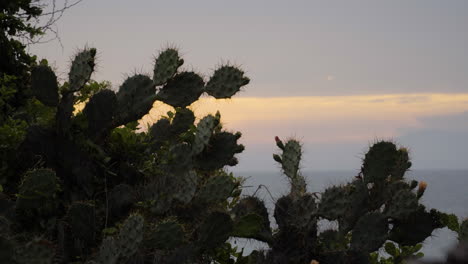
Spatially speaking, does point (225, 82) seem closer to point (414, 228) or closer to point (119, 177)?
point (119, 177)

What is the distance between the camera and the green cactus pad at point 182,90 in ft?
22.9

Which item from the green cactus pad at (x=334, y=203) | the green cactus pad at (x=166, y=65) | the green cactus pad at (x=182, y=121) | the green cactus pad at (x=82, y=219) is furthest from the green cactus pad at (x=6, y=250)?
the green cactus pad at (x=334, y=203)

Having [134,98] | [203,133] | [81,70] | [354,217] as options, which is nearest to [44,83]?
[81,70]

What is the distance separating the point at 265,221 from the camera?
7312 mm

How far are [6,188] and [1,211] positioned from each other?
0.62 metres

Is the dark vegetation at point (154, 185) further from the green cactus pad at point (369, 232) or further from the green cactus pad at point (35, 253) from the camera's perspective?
the green cactus pad at point (35, 253)

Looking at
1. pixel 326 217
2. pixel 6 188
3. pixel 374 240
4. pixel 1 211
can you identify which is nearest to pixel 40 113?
pixel 6 188

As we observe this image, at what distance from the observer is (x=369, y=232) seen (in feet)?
23.2

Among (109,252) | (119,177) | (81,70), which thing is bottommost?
(109,252)

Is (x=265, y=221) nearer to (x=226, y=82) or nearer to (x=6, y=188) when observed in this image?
(x=226, y=82)

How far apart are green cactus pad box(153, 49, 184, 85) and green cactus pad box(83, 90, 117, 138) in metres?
0.58

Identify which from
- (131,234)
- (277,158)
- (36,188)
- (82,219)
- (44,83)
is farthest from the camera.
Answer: (277,158)

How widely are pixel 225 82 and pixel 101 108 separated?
54.0 inches

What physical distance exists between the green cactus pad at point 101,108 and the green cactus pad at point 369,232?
2949 mm
